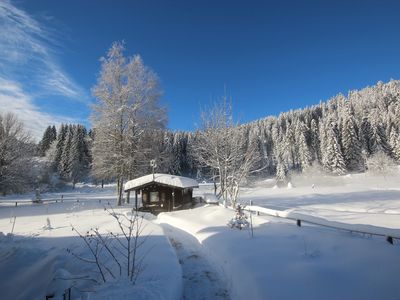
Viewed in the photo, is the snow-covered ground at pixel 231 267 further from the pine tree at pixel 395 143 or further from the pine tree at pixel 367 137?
the pine tree at pixel 367 137

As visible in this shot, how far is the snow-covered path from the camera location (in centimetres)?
651

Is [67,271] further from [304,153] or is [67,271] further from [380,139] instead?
[380,139]

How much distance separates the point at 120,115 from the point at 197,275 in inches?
718

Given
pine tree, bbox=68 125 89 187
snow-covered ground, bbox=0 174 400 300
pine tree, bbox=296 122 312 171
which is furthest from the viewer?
pine tree, bbox=296 122 312 171

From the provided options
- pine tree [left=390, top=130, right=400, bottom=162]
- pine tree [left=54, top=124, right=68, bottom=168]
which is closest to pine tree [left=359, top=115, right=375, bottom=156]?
pine tree [left=390, top=130, right=400, bottom=162]

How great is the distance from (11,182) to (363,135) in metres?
74.1

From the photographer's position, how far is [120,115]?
76.1ft

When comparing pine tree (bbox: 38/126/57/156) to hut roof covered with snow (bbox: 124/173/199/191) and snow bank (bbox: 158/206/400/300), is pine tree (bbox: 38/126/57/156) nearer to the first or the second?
hut roof covered with snow (bbox: 124/173/199/191)

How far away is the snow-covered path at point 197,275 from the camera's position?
651 centimetres

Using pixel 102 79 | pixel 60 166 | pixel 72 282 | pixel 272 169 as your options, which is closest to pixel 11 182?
pixel 102 79

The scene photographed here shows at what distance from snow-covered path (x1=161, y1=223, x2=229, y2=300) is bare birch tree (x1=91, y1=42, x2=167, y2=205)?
13.6 metres

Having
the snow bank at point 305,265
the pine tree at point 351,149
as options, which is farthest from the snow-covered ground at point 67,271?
the pine tree at point 351,149

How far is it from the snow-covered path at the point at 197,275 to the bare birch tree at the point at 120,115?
13592 millimetres

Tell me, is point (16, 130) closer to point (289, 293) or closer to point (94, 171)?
point (94, 171)
